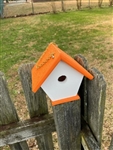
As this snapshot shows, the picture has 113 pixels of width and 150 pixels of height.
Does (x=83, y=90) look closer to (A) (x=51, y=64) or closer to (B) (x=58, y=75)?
(B) (x=58, y=75)

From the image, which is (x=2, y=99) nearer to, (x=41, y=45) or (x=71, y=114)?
(x=71, y=114)

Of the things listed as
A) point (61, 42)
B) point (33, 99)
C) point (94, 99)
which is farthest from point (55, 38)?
point (94, 99)

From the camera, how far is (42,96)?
58.6 inches

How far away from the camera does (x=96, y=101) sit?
47.1 inches

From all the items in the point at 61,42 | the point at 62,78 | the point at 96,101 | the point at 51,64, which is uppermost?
the point at 51,64

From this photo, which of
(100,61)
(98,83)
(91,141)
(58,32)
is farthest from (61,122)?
(58,32)

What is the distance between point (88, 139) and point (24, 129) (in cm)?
46

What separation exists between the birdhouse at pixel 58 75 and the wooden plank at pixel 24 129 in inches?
11.9

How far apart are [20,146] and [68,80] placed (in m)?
0.77

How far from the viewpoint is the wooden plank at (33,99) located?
1359mm

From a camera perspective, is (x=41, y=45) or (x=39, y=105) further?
(x=41, y=45)

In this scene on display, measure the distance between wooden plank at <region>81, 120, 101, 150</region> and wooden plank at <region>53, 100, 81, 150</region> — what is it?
0.14ft

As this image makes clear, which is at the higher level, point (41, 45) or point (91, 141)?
point (91, 141)

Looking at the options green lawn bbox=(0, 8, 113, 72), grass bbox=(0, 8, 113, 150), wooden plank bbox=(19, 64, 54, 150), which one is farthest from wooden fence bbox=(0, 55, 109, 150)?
green lawn bbox=(0, 8, 113, 72)
